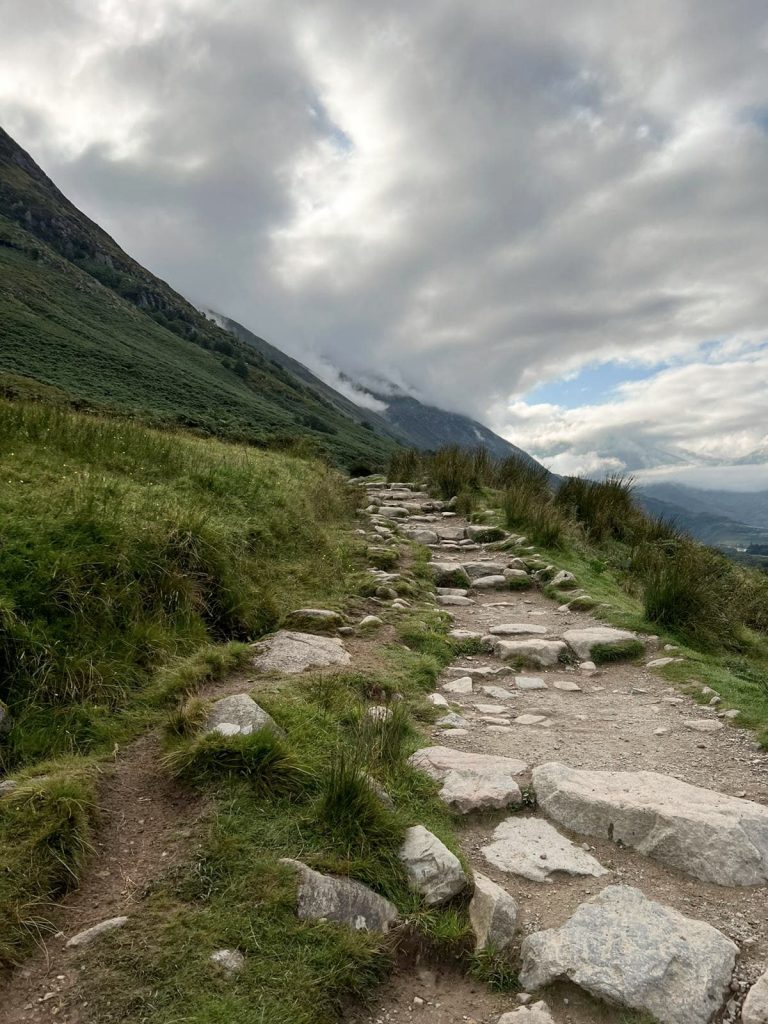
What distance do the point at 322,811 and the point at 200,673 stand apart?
186 cm

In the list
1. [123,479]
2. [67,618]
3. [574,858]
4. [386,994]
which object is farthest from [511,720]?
[123,479]

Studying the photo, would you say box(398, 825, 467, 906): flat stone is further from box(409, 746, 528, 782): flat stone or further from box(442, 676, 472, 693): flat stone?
box(442, 676, 472, 693): flat stone

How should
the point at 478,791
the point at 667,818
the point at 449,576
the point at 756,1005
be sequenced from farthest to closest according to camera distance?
1. the point at 449,576
2. the point at 478,791
3. the point at 667,818
4. the point at 756,1005

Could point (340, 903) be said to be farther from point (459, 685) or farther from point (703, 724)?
point (703, 724)

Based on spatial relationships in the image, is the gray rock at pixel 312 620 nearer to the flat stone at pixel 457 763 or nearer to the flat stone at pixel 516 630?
the flat stone at pixel 516 630

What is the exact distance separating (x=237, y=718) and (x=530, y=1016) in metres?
2.20

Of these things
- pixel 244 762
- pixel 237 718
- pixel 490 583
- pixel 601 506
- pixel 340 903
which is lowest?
pixel 340 903

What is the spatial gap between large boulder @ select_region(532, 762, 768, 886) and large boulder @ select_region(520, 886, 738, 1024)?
446 mm

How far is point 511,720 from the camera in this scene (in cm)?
495

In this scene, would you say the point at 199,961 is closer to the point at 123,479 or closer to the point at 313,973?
the point at 313,973

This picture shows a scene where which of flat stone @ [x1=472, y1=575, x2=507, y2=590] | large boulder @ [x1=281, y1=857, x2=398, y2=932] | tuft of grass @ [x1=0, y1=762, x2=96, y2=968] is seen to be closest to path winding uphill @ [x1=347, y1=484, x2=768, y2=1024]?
large boulder @ [x1=281, y1=857, x2=398, y2=932]

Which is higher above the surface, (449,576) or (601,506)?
(601,506)

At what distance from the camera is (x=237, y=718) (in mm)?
3713

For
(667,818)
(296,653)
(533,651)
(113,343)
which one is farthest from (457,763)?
(113,343)
